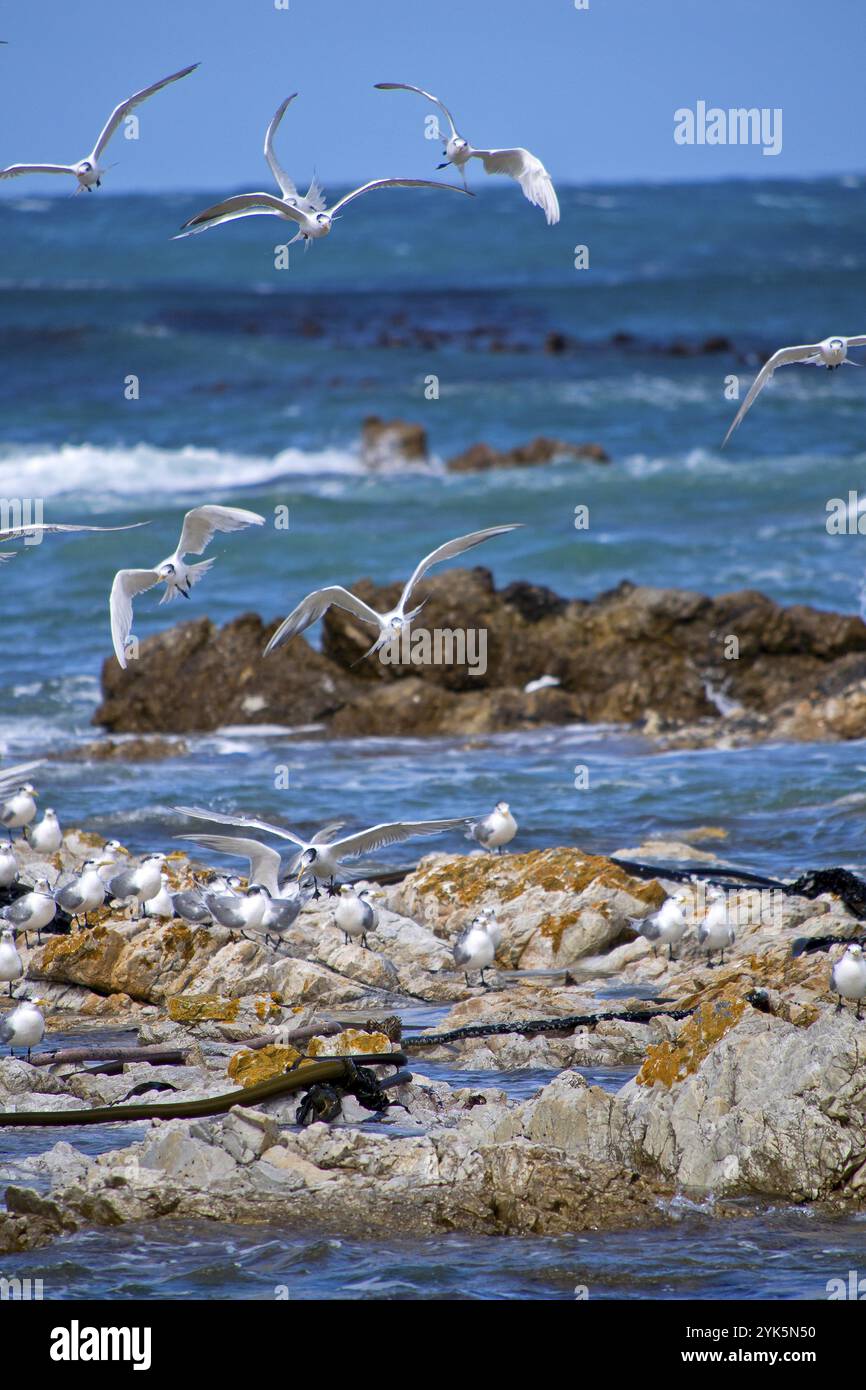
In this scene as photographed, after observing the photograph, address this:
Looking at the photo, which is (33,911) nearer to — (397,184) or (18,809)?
(18,809)

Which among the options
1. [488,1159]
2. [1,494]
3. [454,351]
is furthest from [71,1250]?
[454,351]

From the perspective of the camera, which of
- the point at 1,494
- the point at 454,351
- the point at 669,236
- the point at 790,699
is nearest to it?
the point at 790,699

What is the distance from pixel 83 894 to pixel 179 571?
3.00 m

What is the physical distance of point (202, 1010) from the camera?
28.8ft

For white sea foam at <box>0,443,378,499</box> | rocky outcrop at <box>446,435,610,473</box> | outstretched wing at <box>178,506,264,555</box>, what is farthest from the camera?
white sea foam at <box>0,443,378,499</box>

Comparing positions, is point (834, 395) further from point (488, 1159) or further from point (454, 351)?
point (488, 1159)

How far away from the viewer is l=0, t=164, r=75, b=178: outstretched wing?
10882 millimetres

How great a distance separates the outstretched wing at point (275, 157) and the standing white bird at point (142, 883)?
173 inches

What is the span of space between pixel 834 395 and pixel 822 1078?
36.8 m

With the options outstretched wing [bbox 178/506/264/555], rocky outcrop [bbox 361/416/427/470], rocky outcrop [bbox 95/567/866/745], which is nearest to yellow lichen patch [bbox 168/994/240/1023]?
outstretched wing [bbox 178/506/264/555]

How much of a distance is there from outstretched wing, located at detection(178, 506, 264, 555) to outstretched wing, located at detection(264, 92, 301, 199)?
2.07 m

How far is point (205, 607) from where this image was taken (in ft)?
75.8

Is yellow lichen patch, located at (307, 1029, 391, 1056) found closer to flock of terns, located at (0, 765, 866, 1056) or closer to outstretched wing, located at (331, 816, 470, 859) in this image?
flock of terns, located at (0, 765, 866, 1056)

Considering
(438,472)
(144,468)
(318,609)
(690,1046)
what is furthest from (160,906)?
(144,468)
